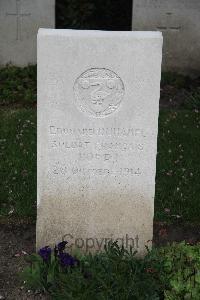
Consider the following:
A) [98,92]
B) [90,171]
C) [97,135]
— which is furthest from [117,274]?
[98,92]

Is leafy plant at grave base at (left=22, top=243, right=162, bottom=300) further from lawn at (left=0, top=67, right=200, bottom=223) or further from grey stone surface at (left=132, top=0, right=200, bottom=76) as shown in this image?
grey stone surface at (left=132, top=0, right=200, bottom=76)

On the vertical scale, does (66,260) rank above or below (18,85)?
below

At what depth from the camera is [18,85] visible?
8.66 meters

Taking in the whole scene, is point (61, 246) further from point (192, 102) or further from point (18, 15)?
point (18, 15)

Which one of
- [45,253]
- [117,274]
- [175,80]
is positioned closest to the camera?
[117,274]

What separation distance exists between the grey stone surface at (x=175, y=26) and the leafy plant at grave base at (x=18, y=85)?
1.64 metres

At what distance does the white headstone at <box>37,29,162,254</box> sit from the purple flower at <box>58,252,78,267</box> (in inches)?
9.7

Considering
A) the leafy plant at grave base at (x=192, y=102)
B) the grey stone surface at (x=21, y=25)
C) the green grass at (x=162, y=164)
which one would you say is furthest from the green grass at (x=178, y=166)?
the grey stone surface at (x=21, y=25)

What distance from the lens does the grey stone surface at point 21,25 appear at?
356 inches

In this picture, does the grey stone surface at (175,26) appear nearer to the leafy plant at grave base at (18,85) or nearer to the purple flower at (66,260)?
the leafy plant at grave base at (18,85)

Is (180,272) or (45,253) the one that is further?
(45,253)

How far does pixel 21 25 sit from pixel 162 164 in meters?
3.92

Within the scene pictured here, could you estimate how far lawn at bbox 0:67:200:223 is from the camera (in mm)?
5375

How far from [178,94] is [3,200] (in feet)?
12.6
